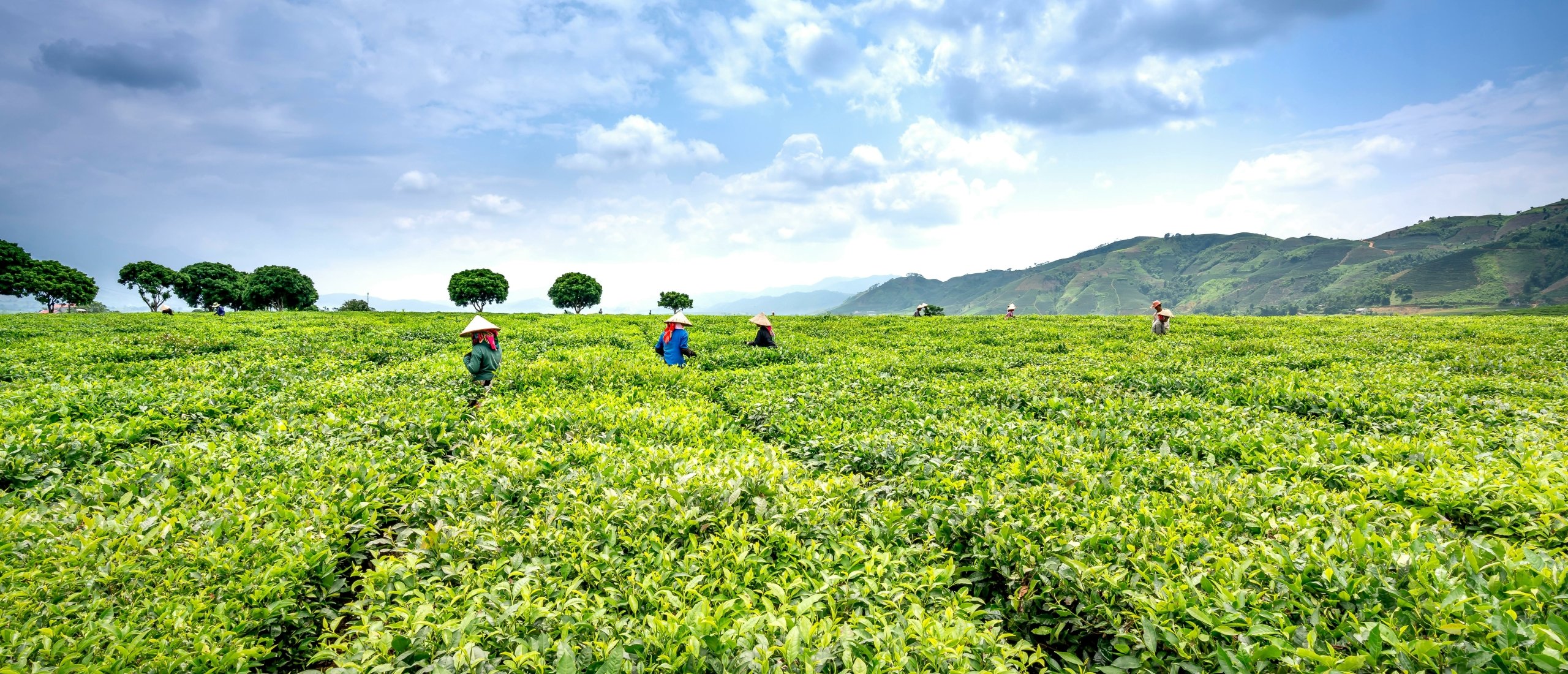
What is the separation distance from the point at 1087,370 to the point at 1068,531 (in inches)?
378

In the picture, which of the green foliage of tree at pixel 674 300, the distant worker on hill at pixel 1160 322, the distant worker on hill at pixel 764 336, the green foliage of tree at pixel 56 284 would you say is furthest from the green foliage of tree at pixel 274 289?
the distant worker on hill at pixel 1160 322

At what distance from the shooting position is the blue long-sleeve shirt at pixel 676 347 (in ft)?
49.2

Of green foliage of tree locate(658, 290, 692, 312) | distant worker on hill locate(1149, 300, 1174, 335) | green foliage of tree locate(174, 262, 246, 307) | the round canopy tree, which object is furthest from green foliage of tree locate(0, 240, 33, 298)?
distant worker on hill locate(1149, 300, 1174, 335)

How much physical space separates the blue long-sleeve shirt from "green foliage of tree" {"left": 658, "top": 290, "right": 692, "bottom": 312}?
292 ft

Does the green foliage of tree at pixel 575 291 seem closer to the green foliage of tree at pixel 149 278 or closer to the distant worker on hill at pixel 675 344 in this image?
the green foliage of tree at pixel 149 278

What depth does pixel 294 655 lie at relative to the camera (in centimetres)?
395

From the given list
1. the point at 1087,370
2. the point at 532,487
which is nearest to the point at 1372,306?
the point at 1087,370

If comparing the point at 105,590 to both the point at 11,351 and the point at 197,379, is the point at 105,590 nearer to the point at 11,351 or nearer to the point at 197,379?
the point at 197,379

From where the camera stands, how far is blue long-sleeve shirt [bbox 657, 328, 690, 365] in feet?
49.2

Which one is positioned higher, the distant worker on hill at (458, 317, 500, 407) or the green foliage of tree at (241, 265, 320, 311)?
the green foliage of tree at (241, 265, 320, 311)

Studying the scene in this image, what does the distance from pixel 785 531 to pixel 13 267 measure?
108 metres

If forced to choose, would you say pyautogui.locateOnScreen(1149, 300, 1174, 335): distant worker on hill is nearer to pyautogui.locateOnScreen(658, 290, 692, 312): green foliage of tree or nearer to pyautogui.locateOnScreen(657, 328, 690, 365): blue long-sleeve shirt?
pyautogui.locateOnScreen(657, 328, 690, 365): blue long-sleeve shirt

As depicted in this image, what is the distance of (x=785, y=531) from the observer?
15.4 ft

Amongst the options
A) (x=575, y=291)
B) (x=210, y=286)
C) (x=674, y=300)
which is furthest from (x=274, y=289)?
(x=674, y=300)
